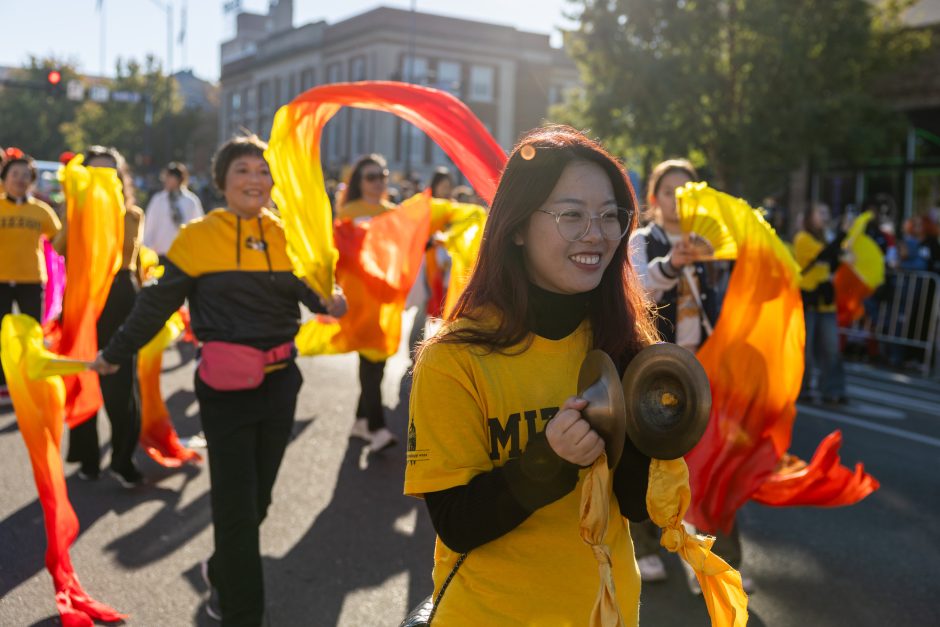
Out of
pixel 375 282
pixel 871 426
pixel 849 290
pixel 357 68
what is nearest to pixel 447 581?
pixel 375 282

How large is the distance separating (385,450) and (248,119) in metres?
66.1

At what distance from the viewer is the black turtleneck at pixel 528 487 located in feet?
6.09

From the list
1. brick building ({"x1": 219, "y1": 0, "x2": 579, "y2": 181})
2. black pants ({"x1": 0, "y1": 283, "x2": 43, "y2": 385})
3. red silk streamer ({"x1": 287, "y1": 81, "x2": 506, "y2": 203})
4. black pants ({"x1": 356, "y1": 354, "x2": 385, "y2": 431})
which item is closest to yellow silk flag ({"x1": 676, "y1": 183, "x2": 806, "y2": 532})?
red silk streamer ({"x1": 287, "y1": 81, "x2": 506, "y2": 203})

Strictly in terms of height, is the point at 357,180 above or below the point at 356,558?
above

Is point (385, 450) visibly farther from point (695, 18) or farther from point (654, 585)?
point (695, 18)

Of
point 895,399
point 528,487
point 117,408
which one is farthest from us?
point 895,399

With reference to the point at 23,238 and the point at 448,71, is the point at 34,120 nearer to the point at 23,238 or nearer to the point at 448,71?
the point at 448,71

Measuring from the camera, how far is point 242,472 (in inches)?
149

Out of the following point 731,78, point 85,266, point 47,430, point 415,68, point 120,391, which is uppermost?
point 415,68

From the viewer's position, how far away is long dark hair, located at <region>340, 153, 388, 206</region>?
7.55m

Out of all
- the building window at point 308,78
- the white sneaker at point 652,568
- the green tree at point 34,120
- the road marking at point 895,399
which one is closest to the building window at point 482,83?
the building window at point 308,78

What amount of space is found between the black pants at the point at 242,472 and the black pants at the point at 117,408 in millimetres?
2254

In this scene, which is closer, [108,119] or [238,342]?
[238,342]

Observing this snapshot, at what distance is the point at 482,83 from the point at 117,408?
52076mm
